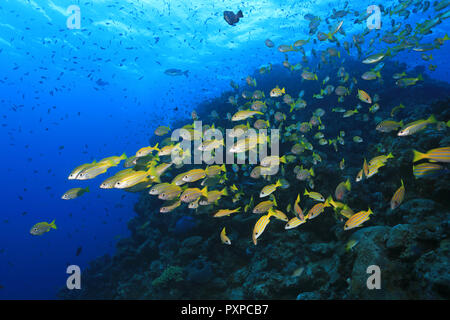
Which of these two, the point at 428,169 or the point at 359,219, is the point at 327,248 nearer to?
the point at 359,219

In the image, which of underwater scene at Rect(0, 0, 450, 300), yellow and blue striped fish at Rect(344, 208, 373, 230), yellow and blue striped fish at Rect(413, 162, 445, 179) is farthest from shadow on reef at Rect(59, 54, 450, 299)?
yellow and blue striped fish at Rect(413, 162, 445, 179)

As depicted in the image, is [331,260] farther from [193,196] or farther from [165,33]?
[165,33]

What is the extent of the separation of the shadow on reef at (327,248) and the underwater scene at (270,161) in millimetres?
36

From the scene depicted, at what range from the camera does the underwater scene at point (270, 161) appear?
4355 mm

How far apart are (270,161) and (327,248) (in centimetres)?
284

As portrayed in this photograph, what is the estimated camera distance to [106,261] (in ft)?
53.0

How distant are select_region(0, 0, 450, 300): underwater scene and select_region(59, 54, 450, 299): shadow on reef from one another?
0.04 meters

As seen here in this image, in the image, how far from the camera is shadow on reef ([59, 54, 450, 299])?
3518 millimetres

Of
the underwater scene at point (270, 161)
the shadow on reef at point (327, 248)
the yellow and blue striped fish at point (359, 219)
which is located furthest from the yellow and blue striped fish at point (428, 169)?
the yellow and blue striped fish at point (359, 219)

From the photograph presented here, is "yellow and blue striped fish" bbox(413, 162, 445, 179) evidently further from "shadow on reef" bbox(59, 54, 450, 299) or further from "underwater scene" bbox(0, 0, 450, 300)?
"shadow on reef" bbox(59, 54, 450, 299)

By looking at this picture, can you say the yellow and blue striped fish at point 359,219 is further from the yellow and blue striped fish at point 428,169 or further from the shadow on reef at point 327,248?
the yellow and blue striped fish at point 428,169
